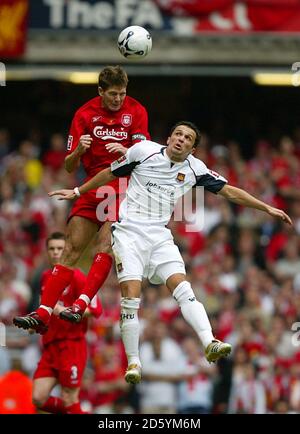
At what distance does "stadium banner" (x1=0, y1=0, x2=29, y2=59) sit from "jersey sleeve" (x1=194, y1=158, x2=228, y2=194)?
439 inches

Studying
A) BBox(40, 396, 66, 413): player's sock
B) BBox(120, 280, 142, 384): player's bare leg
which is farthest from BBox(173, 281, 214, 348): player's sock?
BBox(40, 396, 66, 413): player's sock

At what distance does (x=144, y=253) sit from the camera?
42.0ft

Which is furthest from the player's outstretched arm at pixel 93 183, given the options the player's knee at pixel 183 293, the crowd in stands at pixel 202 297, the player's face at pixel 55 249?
the crowd in stands at pixel 202 297

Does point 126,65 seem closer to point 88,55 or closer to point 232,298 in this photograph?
point 88,55

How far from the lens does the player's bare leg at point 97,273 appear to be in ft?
41.8

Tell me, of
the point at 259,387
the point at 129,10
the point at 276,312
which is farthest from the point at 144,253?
the point at 129,10

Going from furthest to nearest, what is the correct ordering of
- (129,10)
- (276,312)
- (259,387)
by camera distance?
(129,10)
(276,312)
(259,387)

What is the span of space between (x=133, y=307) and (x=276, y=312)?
307 inches

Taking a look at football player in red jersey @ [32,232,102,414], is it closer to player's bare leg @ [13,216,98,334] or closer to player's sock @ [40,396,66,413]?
player's sock @ [40,396,66,413]

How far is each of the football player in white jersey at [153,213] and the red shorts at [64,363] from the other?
6.06 feet

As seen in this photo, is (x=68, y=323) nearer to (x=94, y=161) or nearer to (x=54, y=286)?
(x=54, y=286)

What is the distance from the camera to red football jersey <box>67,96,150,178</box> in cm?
1298

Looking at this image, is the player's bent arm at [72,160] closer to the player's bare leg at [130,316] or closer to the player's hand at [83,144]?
the player's hand at [83,144]

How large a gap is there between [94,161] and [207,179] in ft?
3.92
